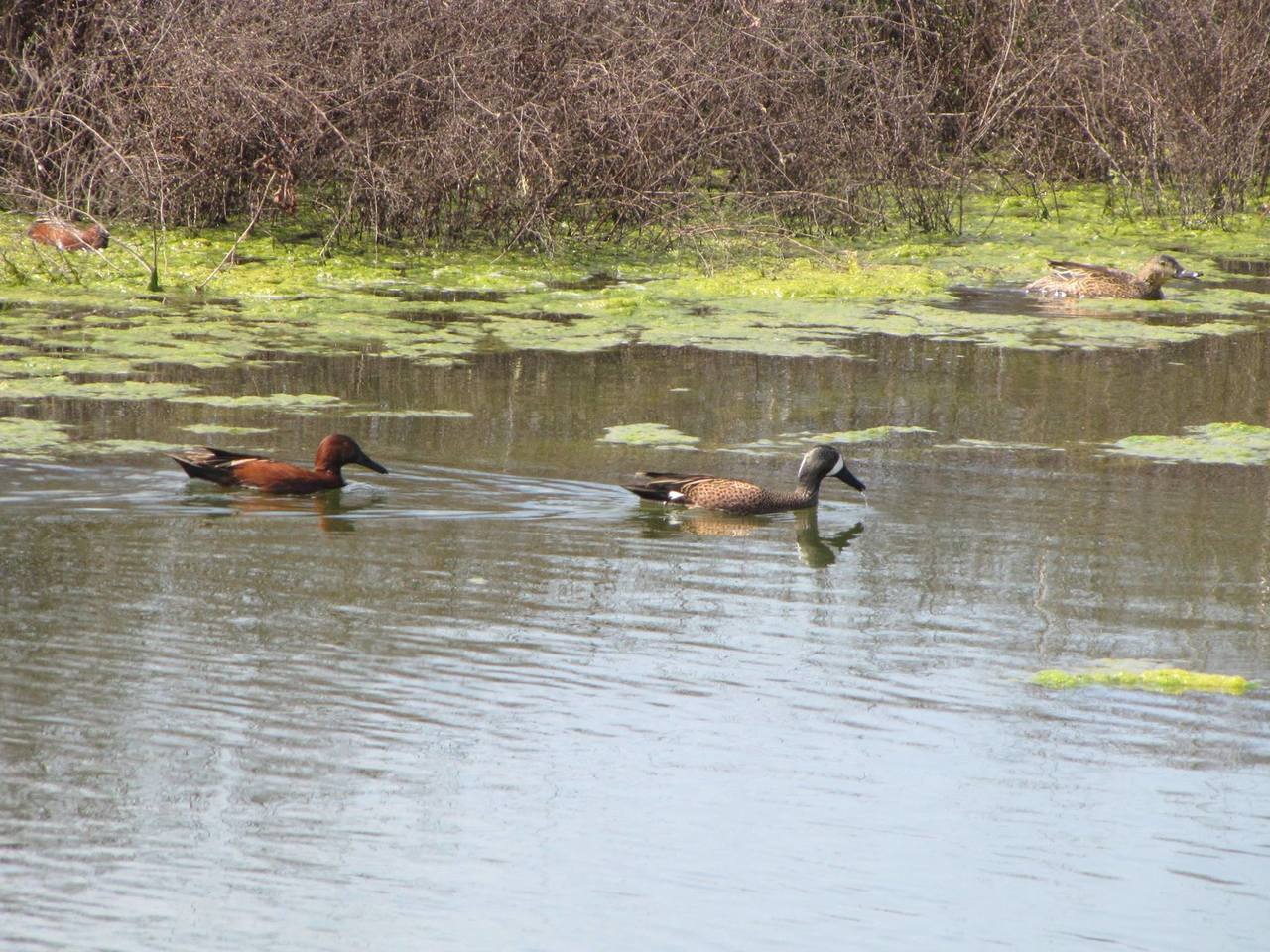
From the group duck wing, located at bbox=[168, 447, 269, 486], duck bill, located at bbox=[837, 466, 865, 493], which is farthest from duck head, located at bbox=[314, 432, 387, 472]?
duck bill, located at bbox=[837, 466, 865, 493]

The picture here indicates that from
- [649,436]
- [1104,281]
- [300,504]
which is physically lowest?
[300,504]

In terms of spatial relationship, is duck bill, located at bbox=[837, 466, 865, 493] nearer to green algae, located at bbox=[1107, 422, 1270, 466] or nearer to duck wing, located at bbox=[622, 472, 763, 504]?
duck wing, located at bbox=[622, 472, 763, 504]

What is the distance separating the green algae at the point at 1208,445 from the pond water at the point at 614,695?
0.17 meters

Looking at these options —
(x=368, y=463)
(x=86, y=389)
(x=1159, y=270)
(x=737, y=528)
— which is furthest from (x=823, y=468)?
(x=1159, y=270)

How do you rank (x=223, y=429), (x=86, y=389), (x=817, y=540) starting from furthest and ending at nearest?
(x=86, y=389)
(x=223, y=429)
(x=817, y=540)

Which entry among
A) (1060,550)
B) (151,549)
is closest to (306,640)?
(151,549)

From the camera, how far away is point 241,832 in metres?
4.86

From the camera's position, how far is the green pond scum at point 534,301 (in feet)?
40.4

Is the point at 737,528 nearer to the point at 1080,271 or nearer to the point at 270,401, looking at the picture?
the point at 270,401

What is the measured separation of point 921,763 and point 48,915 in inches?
97.3

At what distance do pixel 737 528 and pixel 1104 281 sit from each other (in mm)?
7019

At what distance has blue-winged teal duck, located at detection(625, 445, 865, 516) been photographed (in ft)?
28.7

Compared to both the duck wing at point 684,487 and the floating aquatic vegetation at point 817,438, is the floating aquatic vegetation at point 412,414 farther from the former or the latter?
the duck wing at point 684,487

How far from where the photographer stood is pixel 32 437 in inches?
373
